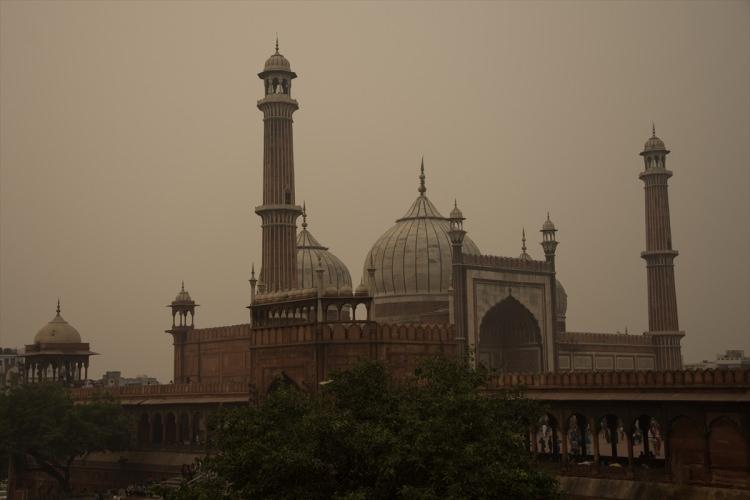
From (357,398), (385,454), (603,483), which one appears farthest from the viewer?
(603,483)

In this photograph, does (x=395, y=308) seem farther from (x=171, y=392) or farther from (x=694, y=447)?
(x=694, y=447)

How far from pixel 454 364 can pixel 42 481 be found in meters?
21.4

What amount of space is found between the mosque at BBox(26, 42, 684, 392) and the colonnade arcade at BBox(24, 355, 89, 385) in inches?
2.1

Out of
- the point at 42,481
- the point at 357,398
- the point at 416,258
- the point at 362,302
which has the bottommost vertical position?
the point at 42,481

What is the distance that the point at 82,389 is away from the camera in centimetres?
3747

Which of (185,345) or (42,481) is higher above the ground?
(185,345)

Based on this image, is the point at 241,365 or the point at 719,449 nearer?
the point at 719,449

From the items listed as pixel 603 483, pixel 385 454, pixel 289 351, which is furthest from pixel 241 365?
pixel 385 454

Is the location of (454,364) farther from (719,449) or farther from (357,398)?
(719,449)

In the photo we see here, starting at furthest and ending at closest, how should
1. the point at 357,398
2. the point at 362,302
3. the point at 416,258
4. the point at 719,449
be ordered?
the point at 416,258 < the point at 362,302 < the point at 719,449 < the point at 357,398

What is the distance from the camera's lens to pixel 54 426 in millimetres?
30828

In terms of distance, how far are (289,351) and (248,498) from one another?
12650 millimetres

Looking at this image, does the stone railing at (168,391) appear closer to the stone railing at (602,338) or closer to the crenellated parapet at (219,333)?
the crenellated parapet at (219,333)

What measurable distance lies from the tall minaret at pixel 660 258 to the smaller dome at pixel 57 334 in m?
22.8
